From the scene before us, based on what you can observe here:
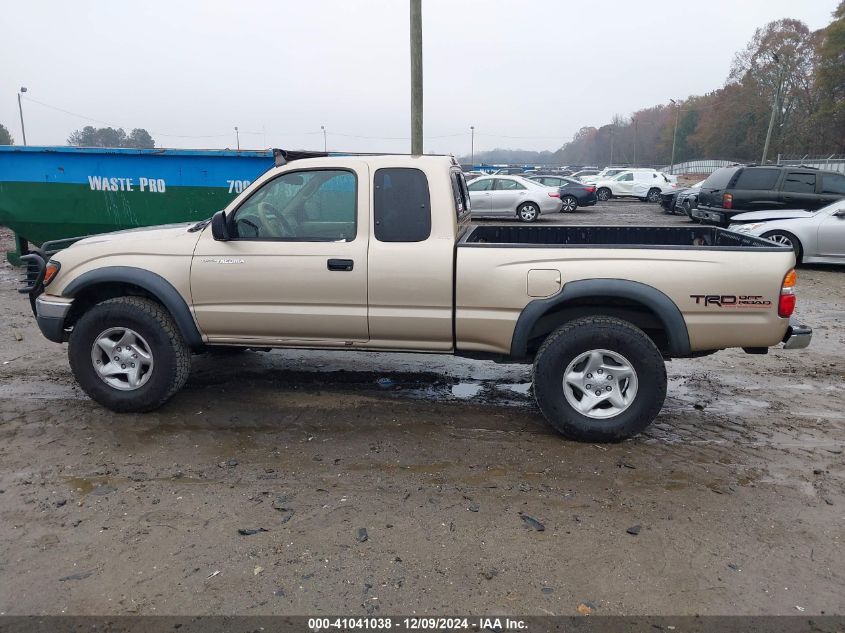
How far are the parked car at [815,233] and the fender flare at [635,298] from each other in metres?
7.97

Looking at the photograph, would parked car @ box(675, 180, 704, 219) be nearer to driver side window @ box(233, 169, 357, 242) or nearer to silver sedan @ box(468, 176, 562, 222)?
silver sedan @ box(468, 176, 562, 222)

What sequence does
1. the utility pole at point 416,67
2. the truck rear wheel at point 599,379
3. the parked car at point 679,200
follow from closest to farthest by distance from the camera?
the truck rear wheel at point 599,379
the utility pole at point 416,67
the parked car at point 679,200

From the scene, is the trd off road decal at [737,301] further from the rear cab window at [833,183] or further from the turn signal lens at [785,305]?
the rear cab window at [833,183]

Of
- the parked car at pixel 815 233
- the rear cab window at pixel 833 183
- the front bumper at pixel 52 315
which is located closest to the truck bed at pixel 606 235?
the front bumper at pixel 52 315

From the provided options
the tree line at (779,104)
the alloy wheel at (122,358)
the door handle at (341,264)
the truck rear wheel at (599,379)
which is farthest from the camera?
the tree line at (779,104)

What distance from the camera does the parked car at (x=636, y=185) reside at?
2978 centimetres

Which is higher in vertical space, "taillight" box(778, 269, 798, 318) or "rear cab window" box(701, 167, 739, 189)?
"rear cab window" box(701, 167, 739, 189)

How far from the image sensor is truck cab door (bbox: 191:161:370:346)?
4547mm

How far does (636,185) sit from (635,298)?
28.1 metres

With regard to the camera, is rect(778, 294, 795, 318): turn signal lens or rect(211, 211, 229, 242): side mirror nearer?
rect(778, 294, 795, 318): turn signal lens

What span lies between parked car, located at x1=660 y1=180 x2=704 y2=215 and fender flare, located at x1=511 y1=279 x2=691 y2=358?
52.1 ft

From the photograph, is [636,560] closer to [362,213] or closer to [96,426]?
[362,213]

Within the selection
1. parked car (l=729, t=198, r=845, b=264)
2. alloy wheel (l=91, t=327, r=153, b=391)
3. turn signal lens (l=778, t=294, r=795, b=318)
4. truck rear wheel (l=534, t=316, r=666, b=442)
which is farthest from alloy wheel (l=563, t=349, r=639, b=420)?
parked car (l=729, t=198, r=845, b=264)

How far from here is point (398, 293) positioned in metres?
4.49
